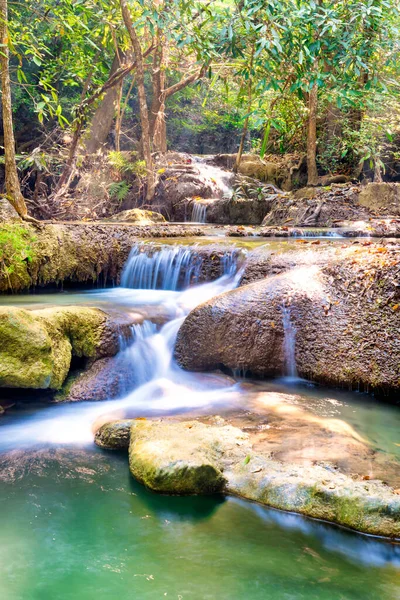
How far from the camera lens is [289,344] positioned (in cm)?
547

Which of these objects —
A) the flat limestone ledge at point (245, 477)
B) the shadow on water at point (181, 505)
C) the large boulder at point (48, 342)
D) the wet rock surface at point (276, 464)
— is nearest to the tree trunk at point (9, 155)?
the large boulder at point (48, 342)

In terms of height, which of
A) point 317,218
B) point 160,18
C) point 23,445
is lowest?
point 23,445

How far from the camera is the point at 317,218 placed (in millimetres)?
11664

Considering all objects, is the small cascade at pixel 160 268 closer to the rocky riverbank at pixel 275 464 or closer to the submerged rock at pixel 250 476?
the rocky riverbank at pixel 275 464

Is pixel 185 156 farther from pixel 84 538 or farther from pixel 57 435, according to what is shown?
pixel 84 538

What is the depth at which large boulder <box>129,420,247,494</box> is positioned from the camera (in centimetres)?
335

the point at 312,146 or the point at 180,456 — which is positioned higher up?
the point at 312,146

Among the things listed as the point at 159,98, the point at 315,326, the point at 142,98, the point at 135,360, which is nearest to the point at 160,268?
the point at 135,360

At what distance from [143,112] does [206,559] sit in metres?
12.5

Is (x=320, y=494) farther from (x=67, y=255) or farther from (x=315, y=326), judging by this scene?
(x=67, y=255)

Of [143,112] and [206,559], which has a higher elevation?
[143,112]

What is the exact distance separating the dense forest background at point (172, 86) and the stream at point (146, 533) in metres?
4.50

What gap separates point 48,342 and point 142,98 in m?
10.2

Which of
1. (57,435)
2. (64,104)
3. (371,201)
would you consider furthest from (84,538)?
(64,104)
